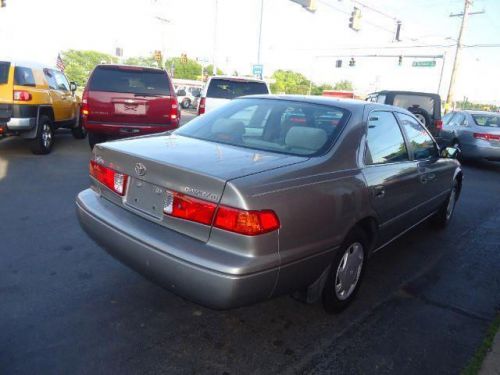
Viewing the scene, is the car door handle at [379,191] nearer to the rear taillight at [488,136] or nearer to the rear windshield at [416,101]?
the rear windshield at [416,101]

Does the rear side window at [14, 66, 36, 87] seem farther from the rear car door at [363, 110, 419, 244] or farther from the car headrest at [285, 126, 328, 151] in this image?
the rear car door at [363, 110, 419, 244]

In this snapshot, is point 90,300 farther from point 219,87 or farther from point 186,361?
point 219,87

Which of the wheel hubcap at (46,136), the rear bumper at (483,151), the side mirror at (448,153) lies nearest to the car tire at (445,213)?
the side mirror at (448,153)

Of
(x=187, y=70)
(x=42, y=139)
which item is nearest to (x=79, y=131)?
(x=42, y=139)

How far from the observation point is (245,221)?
2150mm

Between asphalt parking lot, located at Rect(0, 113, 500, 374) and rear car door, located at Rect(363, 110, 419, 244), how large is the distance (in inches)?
23.5

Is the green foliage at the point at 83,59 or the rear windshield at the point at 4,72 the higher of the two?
the green foliage at the point at 83,59

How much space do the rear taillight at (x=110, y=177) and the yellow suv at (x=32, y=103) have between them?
18.0ft

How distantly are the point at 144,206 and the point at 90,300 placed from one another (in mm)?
960

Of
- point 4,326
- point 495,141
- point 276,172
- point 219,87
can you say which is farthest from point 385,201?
point 495,141

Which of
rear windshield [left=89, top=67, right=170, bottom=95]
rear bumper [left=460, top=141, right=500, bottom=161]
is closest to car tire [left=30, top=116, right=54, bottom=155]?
rear windshield [left=89, top=67, right=170, bottom=95]

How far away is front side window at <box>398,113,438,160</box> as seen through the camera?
12.8 feet

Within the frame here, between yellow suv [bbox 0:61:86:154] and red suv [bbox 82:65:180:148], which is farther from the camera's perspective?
red suv [bbox 82:65:180:148]

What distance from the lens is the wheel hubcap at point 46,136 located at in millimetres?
8242
